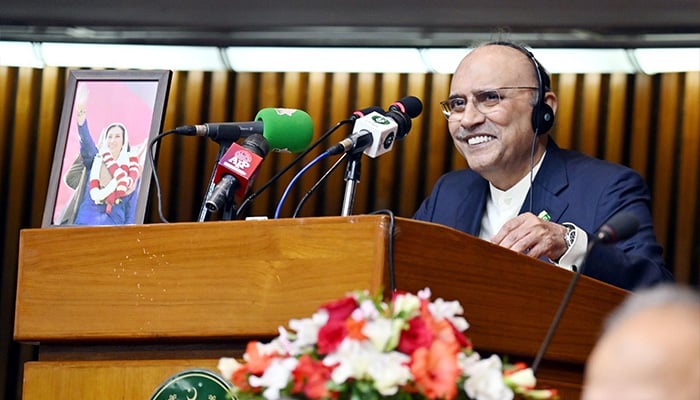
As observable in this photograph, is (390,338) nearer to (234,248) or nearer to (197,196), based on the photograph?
(234,248)

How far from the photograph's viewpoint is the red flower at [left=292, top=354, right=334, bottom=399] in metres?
1.34

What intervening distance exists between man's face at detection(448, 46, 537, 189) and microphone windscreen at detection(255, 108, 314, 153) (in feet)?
2.68

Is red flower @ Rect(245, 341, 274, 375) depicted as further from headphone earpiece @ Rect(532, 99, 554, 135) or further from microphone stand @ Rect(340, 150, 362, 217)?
headphone earpiece @ Rect(532, 99, 554, 135)

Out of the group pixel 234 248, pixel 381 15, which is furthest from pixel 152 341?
pixel 381 15

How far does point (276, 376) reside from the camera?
137cm

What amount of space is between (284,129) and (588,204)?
32.0 inches

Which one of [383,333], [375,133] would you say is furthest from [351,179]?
[383,333]

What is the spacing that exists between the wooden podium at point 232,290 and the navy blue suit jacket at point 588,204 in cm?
22

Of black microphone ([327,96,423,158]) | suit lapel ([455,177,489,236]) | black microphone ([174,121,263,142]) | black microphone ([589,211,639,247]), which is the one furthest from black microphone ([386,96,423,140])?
black microphone ([589,211,639,247])

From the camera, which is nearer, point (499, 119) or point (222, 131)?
point (222, 131)

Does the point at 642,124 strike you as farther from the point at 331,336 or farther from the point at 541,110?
the point at 331,336

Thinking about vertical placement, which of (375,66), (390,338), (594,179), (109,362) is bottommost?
(109,362)

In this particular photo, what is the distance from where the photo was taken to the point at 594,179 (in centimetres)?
292

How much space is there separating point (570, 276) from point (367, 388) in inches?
34.6
